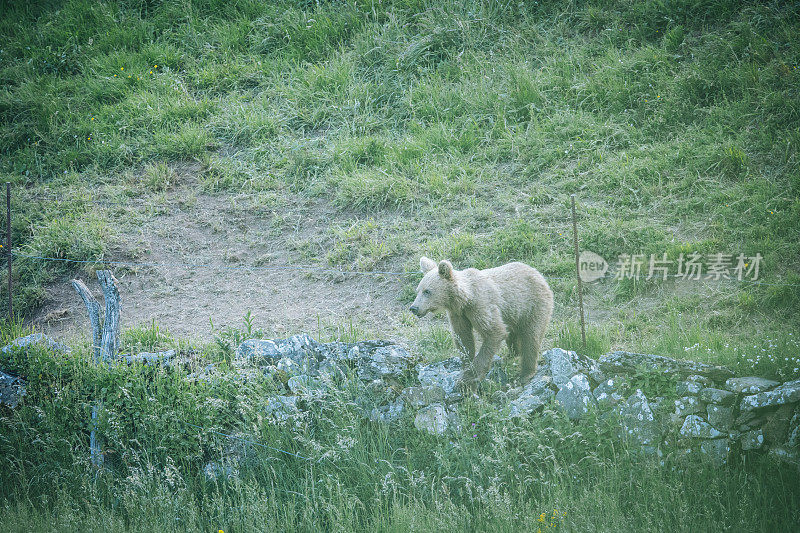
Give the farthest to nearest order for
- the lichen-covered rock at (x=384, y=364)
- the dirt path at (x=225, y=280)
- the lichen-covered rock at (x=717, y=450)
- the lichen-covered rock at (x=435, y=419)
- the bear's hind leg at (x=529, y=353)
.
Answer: the dirt path at (x=225, y=280), the lichen-covered rock at (x=384, y=364), the bear's hind leg at (x=529, y=353), the lichen-covered rock at (x=435, y=419), the lichen-covered rock at (x=717, y=450)

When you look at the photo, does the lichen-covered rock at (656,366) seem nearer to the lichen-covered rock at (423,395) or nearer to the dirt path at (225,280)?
the lichen-covered rock at (423,395)

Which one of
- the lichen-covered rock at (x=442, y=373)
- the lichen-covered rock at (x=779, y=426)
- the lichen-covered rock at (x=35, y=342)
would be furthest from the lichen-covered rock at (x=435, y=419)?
the lichen-covered rock at (x=35, y=342)

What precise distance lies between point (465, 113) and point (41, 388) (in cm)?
719

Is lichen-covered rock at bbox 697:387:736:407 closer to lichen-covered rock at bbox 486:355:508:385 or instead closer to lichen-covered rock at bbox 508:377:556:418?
lichen-covered rock at bbox 508:377:556:418

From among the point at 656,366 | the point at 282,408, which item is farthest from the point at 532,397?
the point at 282,408

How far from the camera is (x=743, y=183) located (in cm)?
805

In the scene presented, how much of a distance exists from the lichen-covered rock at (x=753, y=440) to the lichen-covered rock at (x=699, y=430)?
0.50 ft

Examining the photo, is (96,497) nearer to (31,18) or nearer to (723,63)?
(723,63)

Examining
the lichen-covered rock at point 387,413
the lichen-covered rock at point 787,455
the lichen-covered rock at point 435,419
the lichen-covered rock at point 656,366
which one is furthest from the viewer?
the lichen-covered rock at point 387,413

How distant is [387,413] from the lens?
223 inches

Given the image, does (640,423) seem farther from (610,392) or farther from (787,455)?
(787,455)

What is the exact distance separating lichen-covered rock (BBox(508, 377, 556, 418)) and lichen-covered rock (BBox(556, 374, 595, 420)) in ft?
0.34

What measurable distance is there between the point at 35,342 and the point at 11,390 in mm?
627

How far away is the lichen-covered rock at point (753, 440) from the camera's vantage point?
4.82m
